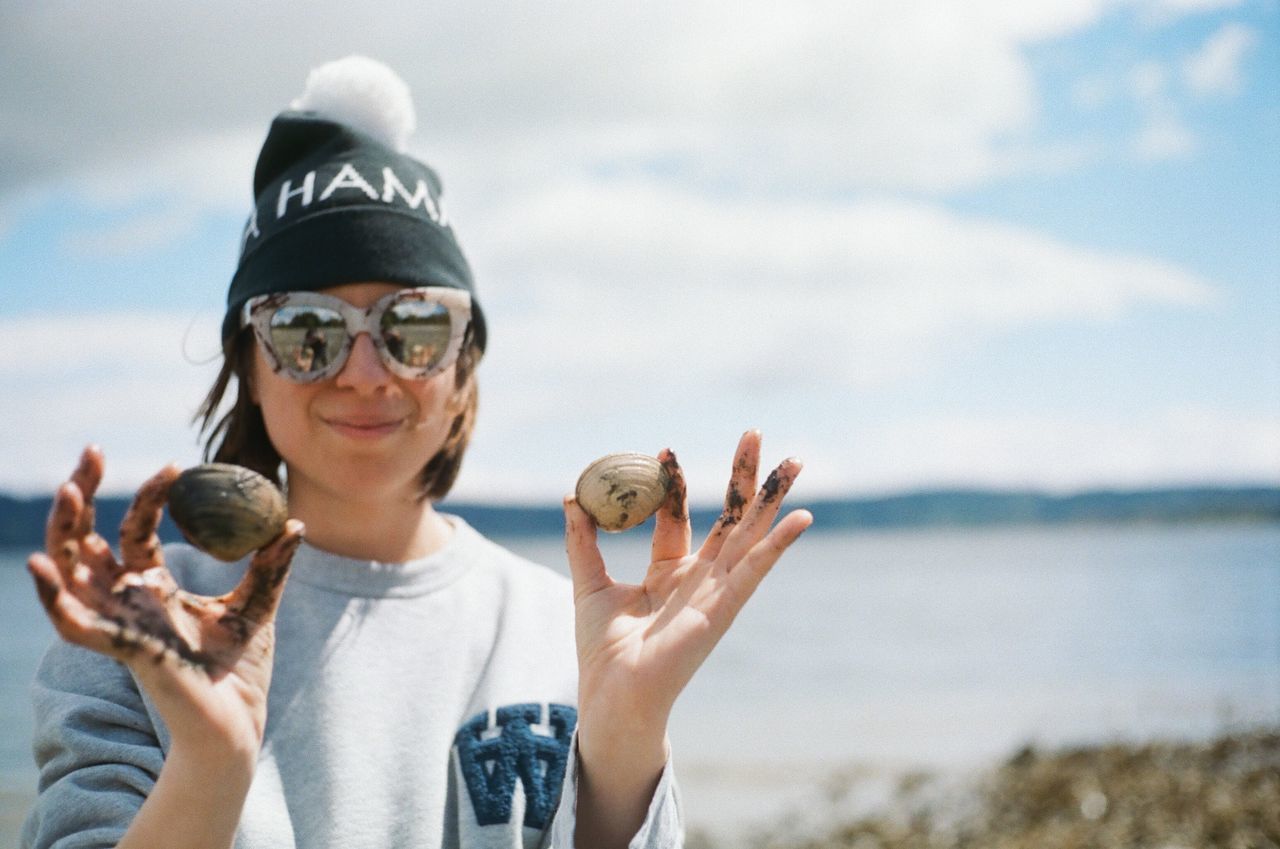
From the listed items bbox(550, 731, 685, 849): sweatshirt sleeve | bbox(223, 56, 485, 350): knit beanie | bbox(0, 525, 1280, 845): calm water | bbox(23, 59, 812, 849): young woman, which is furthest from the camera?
bbox(0, 525, 1280, 845): calm water

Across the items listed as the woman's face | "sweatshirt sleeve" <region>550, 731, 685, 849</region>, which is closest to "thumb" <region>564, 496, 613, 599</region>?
"sweatshirt sleeve" <region>550, 731, 685, 849</region>

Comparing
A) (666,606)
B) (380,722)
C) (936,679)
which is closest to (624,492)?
(666,606)

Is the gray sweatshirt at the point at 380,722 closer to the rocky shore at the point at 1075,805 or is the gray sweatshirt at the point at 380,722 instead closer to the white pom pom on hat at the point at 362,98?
the white pom pom on hat at the point at 362,98

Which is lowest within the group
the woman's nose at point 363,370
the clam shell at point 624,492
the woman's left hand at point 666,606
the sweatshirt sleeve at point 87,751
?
the sweatshirt sleeve at point 87,751

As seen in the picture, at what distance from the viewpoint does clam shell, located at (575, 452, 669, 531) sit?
3160 millimetres

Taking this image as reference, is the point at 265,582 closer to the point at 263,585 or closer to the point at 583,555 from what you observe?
the point at 263,585

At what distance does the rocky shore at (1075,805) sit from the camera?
32.5ft

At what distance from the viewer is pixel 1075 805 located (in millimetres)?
11359

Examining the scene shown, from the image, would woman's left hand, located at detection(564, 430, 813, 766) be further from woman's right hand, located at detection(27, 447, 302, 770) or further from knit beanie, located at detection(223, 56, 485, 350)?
knit beanie, located at detection(223, 56, 485, 350)

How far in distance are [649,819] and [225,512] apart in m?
1.27

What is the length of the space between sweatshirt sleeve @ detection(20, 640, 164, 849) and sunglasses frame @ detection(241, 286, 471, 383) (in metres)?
0.93

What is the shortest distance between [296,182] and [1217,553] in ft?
278

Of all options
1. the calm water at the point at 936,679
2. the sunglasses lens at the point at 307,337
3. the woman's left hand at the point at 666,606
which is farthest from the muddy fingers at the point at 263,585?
the calm water at the point at 936,679

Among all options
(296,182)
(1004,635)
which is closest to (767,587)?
(1004,635)
